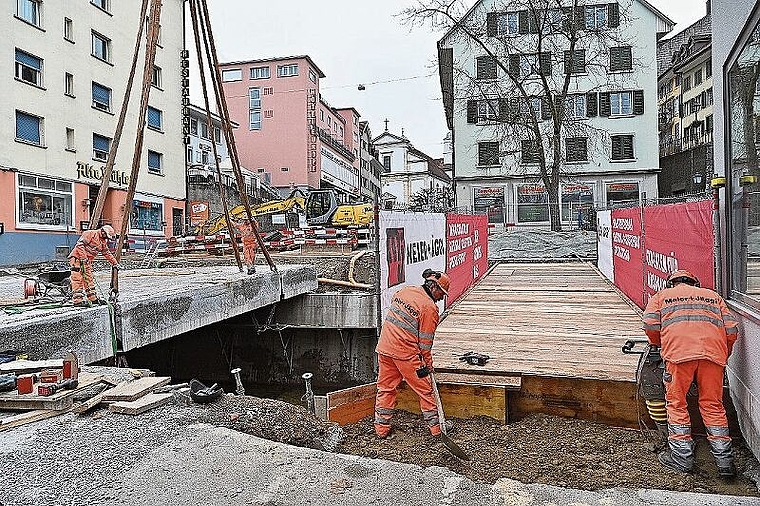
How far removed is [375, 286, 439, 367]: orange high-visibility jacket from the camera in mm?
5414

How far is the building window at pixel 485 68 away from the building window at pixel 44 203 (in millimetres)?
23877

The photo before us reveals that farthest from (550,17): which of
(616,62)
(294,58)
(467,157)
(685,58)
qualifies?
(294,58)

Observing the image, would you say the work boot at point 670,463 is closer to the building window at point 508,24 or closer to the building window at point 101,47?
the building window at point 101,47

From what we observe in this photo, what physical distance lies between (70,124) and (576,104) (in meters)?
27.9

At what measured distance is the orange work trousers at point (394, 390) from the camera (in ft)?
18.0

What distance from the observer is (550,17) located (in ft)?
115

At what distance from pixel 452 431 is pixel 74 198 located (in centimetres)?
2328

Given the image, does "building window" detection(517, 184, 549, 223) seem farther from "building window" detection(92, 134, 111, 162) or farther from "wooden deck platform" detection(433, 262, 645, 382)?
"building window" detection(92, 134, 111, 162)

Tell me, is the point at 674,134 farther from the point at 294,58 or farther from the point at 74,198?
the point at 74,198

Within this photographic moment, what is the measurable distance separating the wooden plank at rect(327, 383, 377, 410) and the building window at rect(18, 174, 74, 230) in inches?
781

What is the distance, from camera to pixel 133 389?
4.99m

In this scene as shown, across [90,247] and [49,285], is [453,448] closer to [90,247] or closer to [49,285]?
[90,247]

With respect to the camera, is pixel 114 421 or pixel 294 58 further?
pixel 294 58

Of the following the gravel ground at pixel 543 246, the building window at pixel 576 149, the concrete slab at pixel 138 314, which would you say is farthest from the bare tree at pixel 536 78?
the concrete slab at pixel 138 314
